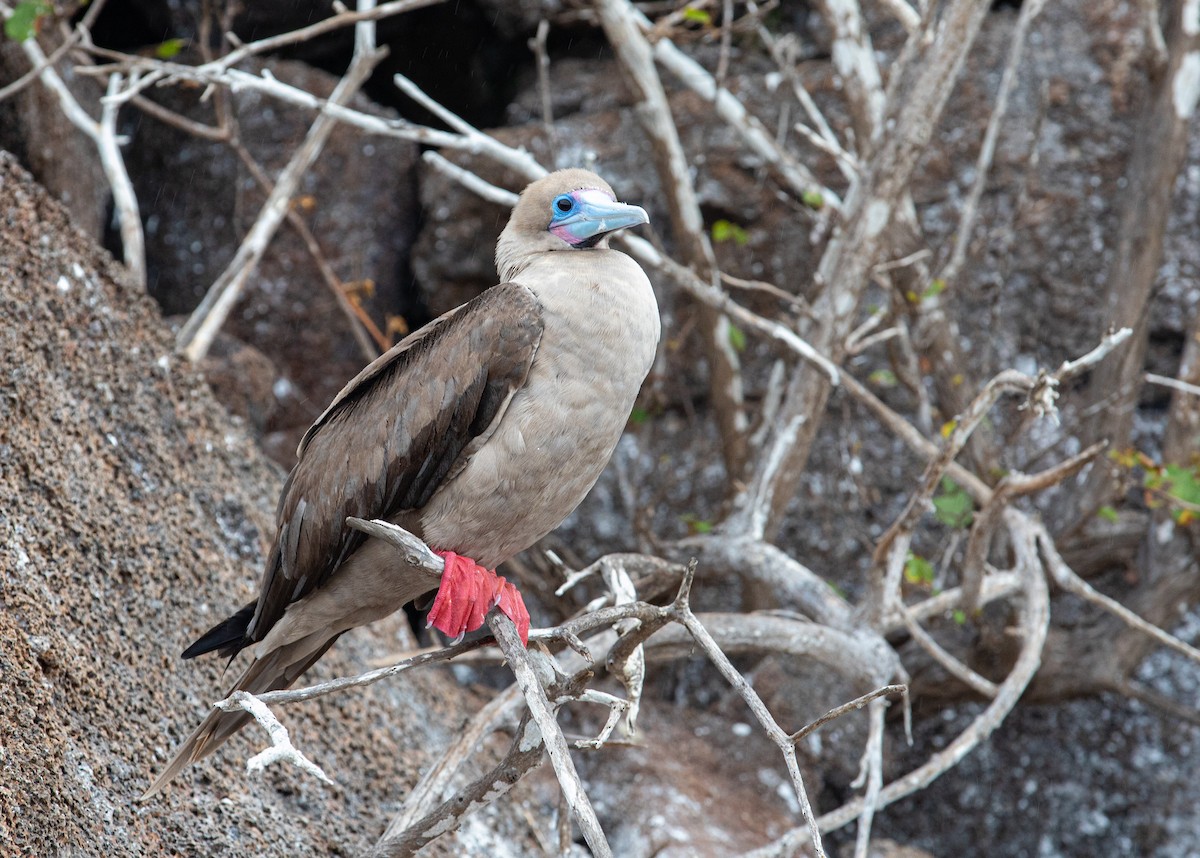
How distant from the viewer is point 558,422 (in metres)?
2.85

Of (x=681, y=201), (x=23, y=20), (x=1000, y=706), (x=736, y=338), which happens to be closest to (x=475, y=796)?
(x=1000, y=706)

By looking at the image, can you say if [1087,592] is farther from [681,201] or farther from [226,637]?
[226,637]

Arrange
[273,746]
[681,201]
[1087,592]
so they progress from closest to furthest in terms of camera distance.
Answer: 1. [273,746]
2. [1087,592]
3. [681,201]

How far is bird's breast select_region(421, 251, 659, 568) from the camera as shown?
2861 millimetres

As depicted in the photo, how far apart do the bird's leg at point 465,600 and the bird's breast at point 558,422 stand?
0.09 metres

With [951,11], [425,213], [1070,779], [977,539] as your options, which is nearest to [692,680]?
[1070,779]

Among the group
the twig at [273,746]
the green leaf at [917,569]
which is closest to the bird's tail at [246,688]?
the twig at [273,746]

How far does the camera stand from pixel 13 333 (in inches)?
132

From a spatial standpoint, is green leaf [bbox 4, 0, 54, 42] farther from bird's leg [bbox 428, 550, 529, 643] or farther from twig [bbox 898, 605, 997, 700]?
twig [bbox 898, 605, 997, 700]

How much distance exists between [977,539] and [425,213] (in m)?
3.59

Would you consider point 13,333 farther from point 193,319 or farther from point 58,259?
point 193,319

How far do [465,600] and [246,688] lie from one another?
75cm

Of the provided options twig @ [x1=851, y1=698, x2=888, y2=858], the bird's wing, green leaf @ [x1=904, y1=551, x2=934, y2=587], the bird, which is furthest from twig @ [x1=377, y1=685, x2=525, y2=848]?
green leaf @ [x1=904, y1=551, x2=934, y2=587]

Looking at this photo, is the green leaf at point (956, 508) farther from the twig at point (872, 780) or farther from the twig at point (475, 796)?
the twig at point (475, 796)
